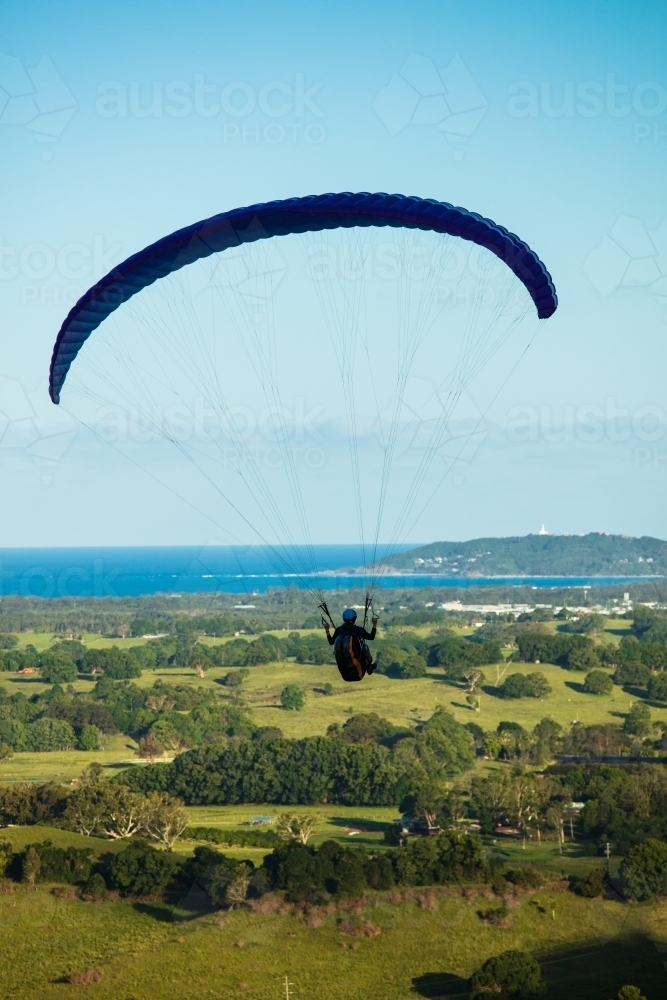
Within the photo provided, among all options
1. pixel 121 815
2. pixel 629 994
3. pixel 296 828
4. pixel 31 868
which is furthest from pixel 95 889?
pixel 629 994

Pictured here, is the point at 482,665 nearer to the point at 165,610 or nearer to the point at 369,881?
the point at 369,881

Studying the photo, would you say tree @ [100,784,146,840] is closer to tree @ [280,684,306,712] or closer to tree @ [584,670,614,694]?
tree @ [280,684,306,712]

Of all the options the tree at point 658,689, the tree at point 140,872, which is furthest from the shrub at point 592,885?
the tree at point 658,689

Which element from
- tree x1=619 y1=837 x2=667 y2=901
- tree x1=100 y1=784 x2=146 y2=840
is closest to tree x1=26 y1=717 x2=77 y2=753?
tree x1=100 y1=784 x2=146 y2=840

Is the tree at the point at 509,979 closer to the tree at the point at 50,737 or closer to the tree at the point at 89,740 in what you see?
the tree at the point at 89,740

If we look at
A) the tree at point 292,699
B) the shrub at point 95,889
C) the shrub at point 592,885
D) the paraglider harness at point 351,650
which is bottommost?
the shrub at point 95,889

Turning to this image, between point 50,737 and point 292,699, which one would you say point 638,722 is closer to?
point 292,699
